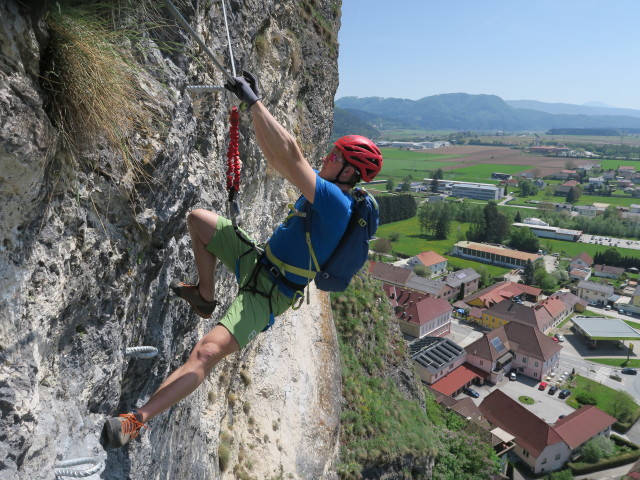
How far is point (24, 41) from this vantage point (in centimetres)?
289

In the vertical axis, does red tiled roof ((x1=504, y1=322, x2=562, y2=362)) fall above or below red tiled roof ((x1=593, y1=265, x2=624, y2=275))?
above

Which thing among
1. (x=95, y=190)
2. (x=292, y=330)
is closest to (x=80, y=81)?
(x=95, y=190)

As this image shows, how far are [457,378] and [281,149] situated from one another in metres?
37.0

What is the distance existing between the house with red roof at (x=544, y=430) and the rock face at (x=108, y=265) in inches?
1014

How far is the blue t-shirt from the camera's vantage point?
12.9 feet

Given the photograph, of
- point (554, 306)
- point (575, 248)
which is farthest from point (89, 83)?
point (575, 248)

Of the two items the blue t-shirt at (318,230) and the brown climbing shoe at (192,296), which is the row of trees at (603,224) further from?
the brown climbing shoe at (192,296)

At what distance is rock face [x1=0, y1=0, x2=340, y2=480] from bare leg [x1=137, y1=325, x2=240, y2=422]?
1.38 feet

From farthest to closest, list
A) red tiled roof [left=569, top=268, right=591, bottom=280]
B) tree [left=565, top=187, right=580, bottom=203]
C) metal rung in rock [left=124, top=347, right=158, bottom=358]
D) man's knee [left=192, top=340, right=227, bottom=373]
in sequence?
tree [left=565, top=187, right=580, bottom=203], red tiled roof [left=569, top=268, right=591, bottom=280], metal rung in rock [left=124, top=347, right=158, bottom=358], man's knee [left=192, top=340, right=227, bottom=373]

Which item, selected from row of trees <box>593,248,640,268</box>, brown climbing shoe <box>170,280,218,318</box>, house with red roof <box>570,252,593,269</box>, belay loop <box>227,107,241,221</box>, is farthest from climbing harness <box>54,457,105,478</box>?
row of trees <box>593,248,640,268</box>

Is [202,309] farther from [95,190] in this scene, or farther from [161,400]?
[95,190]

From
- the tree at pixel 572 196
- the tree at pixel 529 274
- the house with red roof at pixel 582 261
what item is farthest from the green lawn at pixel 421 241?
the tree at pixel 572 196

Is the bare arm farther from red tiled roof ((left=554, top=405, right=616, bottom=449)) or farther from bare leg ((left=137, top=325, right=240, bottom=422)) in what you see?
red tiled roof ((left=554, top=405, right=616, bottom=449))

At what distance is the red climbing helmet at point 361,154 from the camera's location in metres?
4.27
